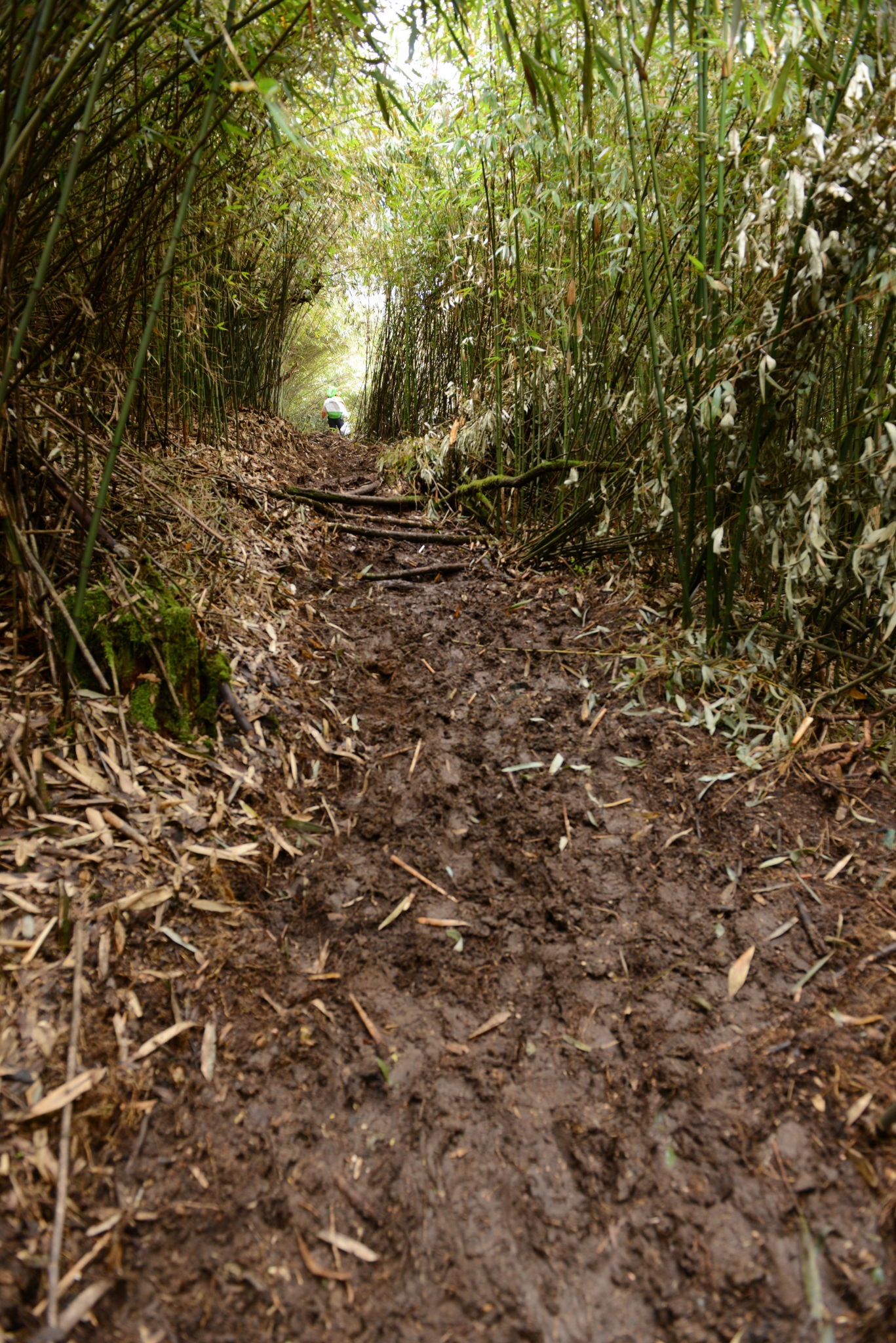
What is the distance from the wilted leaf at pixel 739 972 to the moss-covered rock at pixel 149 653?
1.26 m

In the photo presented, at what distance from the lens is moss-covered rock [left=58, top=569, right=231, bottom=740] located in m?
1.54

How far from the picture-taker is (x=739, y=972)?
4.14ft

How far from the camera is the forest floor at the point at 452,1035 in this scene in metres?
0.87

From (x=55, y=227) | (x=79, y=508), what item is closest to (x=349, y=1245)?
(x=79, y=508)

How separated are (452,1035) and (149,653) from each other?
105 centimetres

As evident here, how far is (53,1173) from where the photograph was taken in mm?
869

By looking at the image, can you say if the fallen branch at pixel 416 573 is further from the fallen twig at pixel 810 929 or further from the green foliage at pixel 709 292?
the fallen twig at pixel 810 929

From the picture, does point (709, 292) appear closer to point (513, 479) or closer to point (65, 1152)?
point (513, 479)

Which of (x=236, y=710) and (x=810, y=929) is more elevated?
(x=236, y=710)

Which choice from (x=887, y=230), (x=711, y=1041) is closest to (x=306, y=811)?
(x=711, y=1041)

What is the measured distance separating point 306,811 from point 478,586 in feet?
4.36

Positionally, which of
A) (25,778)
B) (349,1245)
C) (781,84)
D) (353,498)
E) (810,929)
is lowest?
(349,1245)

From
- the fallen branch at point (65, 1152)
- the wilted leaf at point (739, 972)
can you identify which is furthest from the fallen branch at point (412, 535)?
the fallen branch at point (65, 1152)

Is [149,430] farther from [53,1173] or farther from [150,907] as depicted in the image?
[53,1173]
